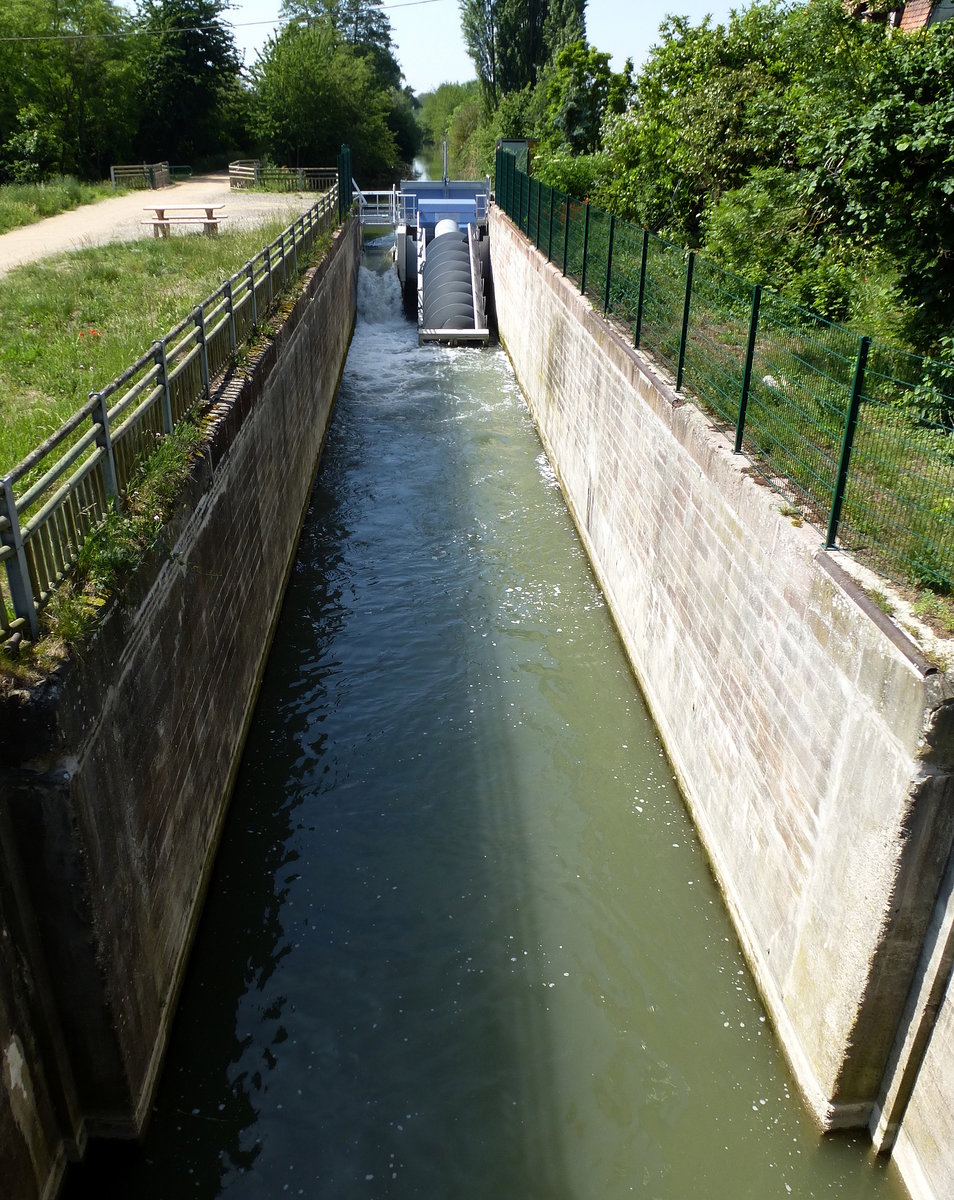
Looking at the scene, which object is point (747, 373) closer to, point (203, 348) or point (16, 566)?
point (203, 348)

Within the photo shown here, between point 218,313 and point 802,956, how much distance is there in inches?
303

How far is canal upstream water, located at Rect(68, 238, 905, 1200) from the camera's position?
16.9ft

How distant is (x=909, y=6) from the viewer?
16984 millimetres

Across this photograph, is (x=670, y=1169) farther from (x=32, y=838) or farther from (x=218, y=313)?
(x=218, y=313)

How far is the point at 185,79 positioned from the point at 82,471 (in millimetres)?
48412

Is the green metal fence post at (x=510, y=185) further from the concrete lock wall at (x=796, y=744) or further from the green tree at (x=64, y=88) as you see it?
the green tree at (x=64, y=88)

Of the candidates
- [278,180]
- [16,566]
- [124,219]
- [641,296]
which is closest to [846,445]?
[16,566]

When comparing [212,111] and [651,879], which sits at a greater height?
[212,111]

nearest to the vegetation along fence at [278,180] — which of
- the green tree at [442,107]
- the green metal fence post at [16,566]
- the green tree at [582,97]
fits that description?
the green tree at [582,97]

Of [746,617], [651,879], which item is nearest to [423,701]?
[651,879]

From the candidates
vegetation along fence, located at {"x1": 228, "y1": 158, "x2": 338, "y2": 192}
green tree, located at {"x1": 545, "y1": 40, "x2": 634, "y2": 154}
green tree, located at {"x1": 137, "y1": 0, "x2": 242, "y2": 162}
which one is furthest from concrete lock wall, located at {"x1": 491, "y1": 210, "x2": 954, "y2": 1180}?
green tree, located at {"x1": 137, "y1": 0, "x2": 242, "y2": 162}

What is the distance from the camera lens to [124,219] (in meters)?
24.3

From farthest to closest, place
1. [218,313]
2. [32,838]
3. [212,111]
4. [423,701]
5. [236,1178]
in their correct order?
[212,111], [218,313], [423,701], [236,1178], [32,838]

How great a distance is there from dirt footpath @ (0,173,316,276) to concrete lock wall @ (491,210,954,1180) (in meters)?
12.9
